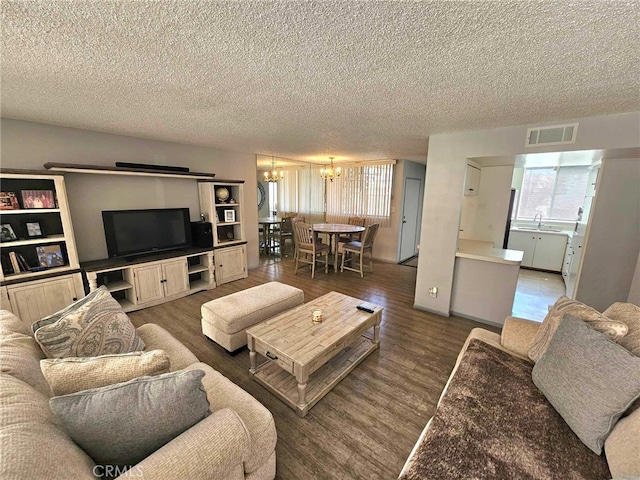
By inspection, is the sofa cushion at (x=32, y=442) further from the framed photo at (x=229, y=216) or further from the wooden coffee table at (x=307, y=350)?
the framed photo at (x=229, y=216)

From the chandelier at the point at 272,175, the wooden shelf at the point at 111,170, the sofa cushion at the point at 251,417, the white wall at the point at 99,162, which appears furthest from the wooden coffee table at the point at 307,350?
the chandelier at the point at 272,175

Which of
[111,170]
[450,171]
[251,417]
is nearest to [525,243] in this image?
[450,171]

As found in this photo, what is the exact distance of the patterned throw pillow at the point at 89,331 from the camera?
1.40 metres

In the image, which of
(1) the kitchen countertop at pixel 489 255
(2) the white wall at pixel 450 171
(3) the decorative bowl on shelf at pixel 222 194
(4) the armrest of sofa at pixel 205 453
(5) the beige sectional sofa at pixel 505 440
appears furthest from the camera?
(3) the decorative bowl on shelf at pixel 222 194

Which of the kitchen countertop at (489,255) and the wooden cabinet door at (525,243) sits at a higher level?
the kitchen countertop at (489,255)

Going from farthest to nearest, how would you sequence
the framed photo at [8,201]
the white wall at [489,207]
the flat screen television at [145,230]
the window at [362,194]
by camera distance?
1. the window at [362,194]
2. the white wall at [489,207]
3. the flat screen television at [145,230]
4. the framed photo at [8,201]

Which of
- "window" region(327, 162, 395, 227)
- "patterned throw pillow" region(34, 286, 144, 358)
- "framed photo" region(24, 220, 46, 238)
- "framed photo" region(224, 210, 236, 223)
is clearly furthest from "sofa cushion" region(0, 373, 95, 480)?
"window" region(327, 162, 395, 227)

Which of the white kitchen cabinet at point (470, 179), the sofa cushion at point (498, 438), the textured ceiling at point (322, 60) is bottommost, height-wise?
the sofa cushion at point (498, 438)

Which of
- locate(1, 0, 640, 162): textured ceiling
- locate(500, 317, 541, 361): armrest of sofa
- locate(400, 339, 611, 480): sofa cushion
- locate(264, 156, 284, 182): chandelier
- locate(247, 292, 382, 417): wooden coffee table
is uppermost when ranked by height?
locate(1, 0, 640, 162): textured ceiling

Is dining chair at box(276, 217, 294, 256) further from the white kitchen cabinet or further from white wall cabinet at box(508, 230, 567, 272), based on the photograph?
white wall cabinet at box(508, 230, 567, 272)

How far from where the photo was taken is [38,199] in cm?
271

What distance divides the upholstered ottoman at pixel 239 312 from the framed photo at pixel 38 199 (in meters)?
2.04

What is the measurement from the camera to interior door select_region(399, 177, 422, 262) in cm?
599

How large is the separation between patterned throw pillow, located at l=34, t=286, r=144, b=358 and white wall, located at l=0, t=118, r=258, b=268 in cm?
213
